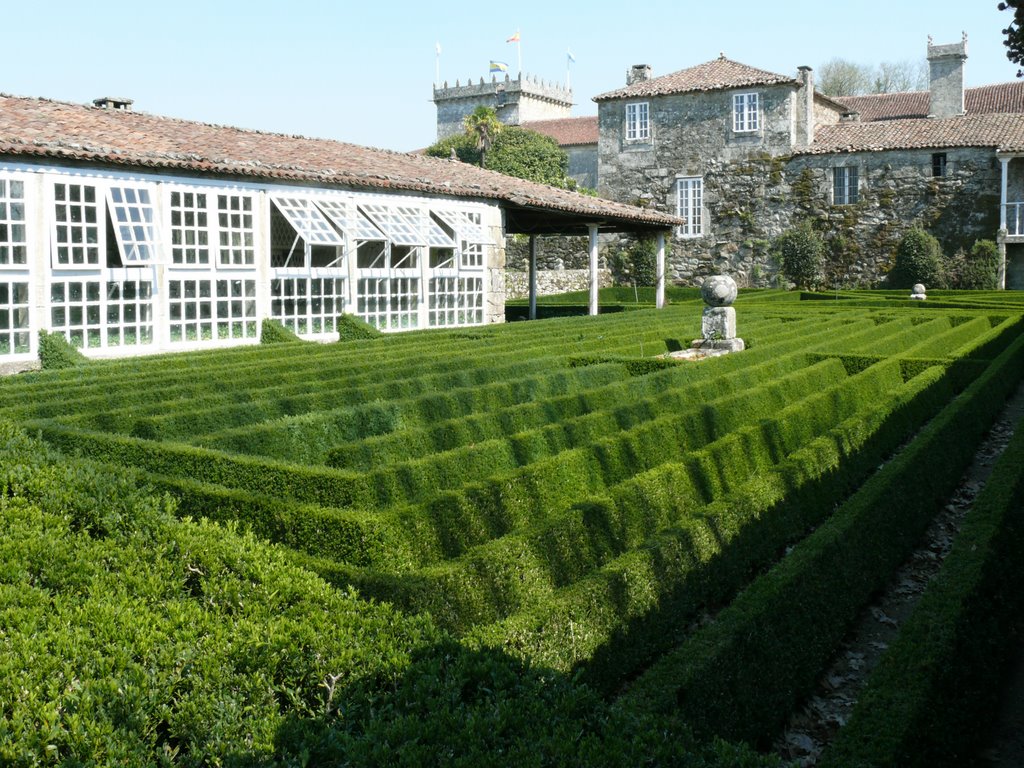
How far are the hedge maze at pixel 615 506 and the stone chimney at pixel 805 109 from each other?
27.9 m

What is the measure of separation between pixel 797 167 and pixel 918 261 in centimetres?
598

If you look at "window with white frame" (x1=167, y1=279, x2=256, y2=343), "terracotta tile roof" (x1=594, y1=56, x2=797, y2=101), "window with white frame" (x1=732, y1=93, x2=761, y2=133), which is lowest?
"window with white frame" (x1=167, y1=279, x2=256, y2=343)

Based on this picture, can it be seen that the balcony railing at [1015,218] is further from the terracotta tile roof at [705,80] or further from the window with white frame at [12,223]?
the window with white frame at [12,223]

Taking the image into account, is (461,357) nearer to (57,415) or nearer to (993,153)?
(57,415)

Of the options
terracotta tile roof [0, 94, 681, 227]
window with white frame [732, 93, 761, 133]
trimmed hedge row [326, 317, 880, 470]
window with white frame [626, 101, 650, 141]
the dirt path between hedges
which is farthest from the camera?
window with white frame [626, 101, 650, 141]

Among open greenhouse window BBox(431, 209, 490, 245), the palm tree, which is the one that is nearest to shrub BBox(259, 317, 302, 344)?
open greenhouse window BBox(431, 209, 490, 245)

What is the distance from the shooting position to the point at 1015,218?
34406 mm

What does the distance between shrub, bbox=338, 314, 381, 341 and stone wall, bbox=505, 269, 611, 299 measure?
16.5 meters

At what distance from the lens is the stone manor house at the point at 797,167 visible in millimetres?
35250

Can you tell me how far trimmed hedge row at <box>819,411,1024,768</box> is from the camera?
4195 mm

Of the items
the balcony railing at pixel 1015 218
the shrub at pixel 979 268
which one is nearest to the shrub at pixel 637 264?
the shrub at pixel 979 268

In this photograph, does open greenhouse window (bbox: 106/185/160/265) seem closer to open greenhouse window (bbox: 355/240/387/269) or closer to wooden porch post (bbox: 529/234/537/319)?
open greenhouse window (bbox: 355/240/387/269)

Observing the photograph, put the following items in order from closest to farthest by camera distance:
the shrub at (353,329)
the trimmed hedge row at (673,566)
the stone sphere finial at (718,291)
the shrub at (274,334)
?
the trimmed hedge row at (673,566), the stone sphere finial at (718,291), the shrub at (274,334), the shrub at (353,329)

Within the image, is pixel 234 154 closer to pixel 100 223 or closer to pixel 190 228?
pixel 190 228
